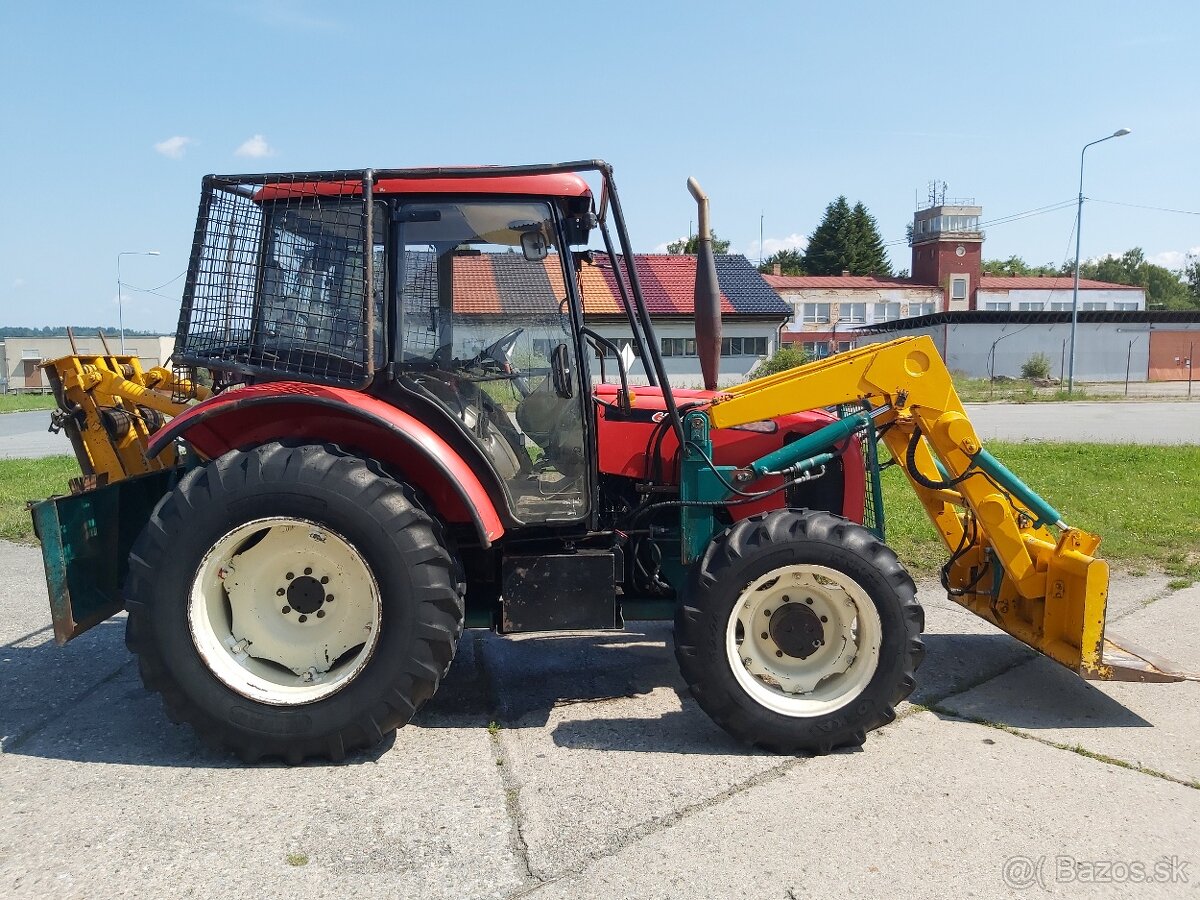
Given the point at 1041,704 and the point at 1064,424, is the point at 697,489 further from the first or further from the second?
the point at 1064,424

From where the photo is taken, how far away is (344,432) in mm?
3928

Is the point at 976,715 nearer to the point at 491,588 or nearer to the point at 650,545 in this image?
the point at 650,545

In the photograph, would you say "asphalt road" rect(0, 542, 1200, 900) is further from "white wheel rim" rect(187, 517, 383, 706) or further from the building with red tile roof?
the building with red tile roof

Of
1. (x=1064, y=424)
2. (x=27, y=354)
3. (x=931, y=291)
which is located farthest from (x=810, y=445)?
(x=27, y=354)

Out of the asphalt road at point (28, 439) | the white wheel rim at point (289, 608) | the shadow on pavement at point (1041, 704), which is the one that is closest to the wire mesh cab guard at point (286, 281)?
the white wheel rim at point (289, 608)

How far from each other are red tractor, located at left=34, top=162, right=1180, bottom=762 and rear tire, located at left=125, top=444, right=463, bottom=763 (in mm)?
10

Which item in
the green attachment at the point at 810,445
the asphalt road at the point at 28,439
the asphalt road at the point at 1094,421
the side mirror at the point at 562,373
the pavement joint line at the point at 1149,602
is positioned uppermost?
the side mirror at the point at 562,373

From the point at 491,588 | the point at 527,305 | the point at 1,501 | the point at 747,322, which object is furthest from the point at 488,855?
the point at 747,322

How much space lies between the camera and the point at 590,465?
4.12 m

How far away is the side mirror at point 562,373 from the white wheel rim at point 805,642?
1.14 m

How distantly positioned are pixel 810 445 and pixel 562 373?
1.18 meters

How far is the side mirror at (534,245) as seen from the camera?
399 centimetres

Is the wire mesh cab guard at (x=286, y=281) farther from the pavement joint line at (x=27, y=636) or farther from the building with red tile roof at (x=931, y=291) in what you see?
the building with red tile roof at (x=931, y=291)

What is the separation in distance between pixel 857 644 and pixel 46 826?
312 cm
